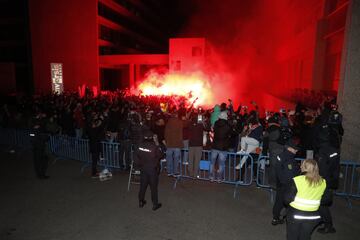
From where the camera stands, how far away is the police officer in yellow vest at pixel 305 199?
11.5 ft

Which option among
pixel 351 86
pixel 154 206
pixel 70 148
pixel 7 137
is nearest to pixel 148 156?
pixel 154 206

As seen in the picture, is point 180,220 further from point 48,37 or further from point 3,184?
point 48,37

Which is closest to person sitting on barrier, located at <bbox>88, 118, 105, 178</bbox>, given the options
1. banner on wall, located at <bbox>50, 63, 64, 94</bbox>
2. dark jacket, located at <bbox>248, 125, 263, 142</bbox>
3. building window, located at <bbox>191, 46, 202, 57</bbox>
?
dark jacket, located at <bbox>248, 125, 263, 142</bbox>

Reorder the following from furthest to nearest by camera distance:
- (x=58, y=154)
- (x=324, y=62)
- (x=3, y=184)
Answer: (x=324, y=62)
(x=58, y=154)
(x=3, y=184)

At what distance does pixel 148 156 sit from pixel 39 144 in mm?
3731

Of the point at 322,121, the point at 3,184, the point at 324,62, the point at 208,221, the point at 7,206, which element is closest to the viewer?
the point at 208,221

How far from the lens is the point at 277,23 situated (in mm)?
27141

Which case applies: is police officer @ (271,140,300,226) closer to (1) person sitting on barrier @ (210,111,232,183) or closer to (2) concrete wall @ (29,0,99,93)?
(1) person sitting on barrier @ (210,111,232,183)

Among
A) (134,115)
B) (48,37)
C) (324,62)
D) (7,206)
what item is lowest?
(7,206)

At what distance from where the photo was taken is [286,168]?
15.4 feet

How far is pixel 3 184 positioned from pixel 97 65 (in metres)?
26.2

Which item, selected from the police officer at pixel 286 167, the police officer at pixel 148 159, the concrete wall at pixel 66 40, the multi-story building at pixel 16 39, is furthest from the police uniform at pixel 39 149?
the multi-story building at pixel 16 39

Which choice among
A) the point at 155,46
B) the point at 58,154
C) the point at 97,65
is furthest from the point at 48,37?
the point at 155,46

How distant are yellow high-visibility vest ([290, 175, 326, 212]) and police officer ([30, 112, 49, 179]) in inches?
259
